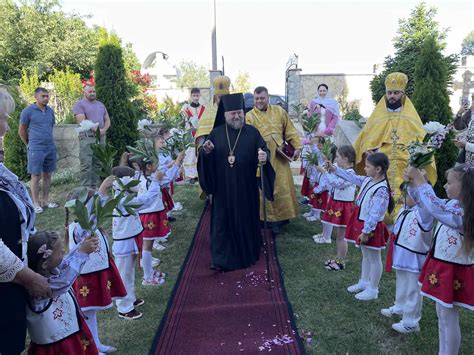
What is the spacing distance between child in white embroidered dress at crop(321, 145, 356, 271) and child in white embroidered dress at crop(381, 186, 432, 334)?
1.35m

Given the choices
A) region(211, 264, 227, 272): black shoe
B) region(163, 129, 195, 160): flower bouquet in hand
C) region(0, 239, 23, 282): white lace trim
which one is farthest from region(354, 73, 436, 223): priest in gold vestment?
region(0, 239, 23, 282): white lace trim

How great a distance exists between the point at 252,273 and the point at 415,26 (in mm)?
13942

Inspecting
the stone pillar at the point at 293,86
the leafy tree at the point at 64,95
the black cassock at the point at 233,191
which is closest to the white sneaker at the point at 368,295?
the black cassock at the point at 233,191

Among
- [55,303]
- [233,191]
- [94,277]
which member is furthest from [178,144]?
[55,303]

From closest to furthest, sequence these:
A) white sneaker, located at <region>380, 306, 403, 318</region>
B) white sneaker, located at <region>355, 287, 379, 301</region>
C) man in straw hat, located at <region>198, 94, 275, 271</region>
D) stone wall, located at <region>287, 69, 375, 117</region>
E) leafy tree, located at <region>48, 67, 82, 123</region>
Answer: white sneaker, located at <region>380, 306, 403, 318</region> < white sneaker, located at <region>355, 287, 379, 301</region> < man in straw hat, located at <region>198, 94, 275, 271</region> < leafy tree, located at <region>48, 67, 82, 123</region> < stone wall, located at <region>287, 69, 375, 117</region>

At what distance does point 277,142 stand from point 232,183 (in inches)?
58.6

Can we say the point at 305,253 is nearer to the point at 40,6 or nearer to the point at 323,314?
the point at 323,314

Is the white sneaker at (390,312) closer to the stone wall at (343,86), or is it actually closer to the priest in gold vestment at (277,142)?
the priest in gold vestment at (277,142)

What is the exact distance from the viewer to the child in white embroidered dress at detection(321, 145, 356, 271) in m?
5.20

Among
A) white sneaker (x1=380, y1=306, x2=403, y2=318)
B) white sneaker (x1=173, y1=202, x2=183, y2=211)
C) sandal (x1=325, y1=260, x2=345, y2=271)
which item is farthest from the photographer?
white sneaker (x1=173, y1=202, x2=183, y2=211)

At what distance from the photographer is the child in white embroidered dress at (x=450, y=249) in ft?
9.48

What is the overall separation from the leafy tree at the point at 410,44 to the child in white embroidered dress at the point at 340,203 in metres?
5.70

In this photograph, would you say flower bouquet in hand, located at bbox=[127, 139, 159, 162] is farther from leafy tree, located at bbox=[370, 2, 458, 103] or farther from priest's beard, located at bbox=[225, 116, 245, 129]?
leafy tree, located at bbox=[370, 2, 458, 103]

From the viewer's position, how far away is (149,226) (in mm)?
5113
